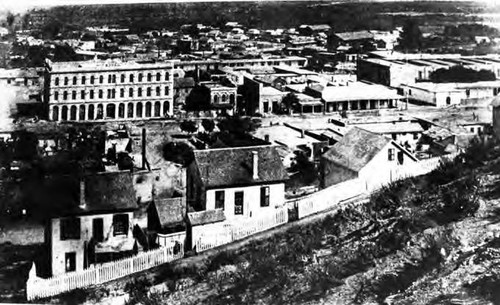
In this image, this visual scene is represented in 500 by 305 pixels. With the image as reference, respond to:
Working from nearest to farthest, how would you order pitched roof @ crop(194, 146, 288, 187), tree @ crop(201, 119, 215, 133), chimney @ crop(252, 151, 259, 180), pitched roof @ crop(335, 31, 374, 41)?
pitched roof @ crop(194, 146, 288, 187), chimney @ crop(252, 151, 259, 180), tree @ crop(201, 119, 215, 133), pitched roof @ crop(335, 31, 374, 41)

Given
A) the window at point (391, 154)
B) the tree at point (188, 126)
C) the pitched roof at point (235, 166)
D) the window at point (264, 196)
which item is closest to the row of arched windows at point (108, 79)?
the tree at point (188, 126)

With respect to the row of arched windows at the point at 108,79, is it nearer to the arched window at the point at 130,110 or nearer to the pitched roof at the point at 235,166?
the arched window at the point at 130,110

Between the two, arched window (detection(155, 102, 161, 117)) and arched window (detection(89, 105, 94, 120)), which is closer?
arched window (detection(89, 105, 94, 120))

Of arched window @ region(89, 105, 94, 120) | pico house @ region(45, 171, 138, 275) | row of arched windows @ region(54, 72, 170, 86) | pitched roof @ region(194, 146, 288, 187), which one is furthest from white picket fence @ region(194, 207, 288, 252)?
row of arched windows @ region(54, 72, 170, 86)

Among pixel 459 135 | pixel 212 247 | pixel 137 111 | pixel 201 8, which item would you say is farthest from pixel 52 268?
pixel 459 135

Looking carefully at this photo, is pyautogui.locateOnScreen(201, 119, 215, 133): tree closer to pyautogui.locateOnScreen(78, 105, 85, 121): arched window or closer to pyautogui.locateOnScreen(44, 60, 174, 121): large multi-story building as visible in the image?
pyautogui.locateOnScreen(44, 60, 174, 121): large multi-story building

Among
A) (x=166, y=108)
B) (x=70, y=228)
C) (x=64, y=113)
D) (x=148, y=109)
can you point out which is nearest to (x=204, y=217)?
(x=70, y=228)

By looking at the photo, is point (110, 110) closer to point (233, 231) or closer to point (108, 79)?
point (108, 79)
